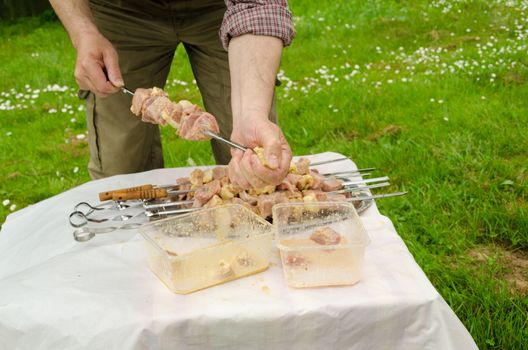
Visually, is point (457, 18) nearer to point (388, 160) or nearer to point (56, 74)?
point (388, 160)

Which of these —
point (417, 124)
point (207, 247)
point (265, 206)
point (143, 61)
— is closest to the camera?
point (207, 247)

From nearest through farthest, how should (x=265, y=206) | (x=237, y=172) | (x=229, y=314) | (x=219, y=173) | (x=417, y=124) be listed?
(x=229, y=314) → (x=237, y=172) → (x=265, y=206) → (x=219, y=173) → (x=417, y=124)

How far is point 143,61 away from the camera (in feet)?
10.9

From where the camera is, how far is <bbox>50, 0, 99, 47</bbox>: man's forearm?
2.67 m

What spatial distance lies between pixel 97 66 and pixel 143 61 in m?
0.82

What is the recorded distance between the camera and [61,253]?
2.02 meters

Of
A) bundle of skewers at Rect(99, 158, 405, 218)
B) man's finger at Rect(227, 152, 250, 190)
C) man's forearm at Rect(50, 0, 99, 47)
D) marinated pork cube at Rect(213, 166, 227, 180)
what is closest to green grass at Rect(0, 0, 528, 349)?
bundle of skewers at Rect(99, 158, 405, 218)

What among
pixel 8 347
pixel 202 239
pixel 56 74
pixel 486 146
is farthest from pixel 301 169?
pixel 56 74

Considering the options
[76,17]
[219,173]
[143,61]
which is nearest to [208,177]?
[219,173]

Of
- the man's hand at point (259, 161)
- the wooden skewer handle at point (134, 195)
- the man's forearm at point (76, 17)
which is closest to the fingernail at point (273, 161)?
the man's hand at point (259, 161)

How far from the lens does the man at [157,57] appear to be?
2.30 metres

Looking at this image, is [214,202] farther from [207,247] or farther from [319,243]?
[319,243]

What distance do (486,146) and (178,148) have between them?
261 cm

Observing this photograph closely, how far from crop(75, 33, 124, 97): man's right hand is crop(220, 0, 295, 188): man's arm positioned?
540 millimetres
